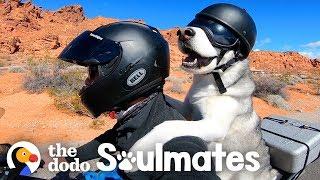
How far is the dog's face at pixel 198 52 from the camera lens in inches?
128

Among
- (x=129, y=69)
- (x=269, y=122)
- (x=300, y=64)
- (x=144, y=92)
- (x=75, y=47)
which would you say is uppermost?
(x=75, y=47)

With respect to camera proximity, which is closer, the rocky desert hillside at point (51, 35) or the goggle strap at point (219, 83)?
the goggle strap at point (219, 83)

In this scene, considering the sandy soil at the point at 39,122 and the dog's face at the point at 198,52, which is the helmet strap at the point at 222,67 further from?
the sandy soil at the point at 39,122

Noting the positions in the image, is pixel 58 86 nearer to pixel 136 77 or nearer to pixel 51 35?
pixel 136 77

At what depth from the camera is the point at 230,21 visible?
325 centimetres

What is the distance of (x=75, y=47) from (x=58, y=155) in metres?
0.94

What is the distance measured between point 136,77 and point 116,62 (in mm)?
143

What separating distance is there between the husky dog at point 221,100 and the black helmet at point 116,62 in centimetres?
77

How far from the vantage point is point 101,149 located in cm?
280

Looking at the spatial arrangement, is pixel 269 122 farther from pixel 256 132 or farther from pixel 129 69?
pixel 129 69

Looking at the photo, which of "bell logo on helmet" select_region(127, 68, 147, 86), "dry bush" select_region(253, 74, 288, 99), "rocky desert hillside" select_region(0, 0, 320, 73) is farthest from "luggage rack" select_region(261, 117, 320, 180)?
"rocky desert hillside" select_region(0, 0, 320, 73)

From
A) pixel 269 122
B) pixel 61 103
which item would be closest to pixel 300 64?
pixel 61 103

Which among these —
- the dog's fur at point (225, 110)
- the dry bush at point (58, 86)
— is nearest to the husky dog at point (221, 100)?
the dog's fur at point (225, 110)

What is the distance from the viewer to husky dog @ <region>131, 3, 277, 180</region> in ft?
10.5
